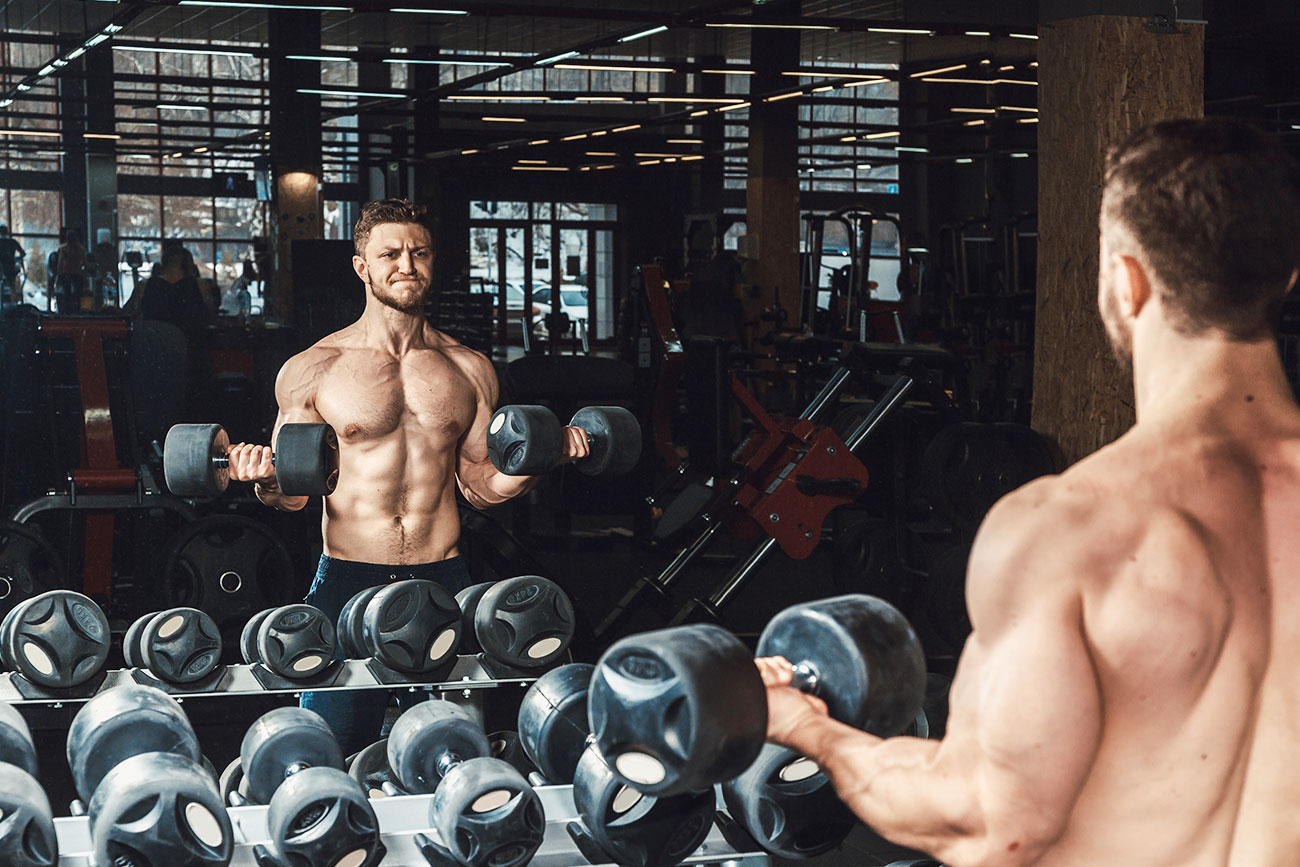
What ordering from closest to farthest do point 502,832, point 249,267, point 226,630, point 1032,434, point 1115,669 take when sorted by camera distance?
point 1115,669 < point 502,832 < point 1032,434 < point 226,630 < point 249,267

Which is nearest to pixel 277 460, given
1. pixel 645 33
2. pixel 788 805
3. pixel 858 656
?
pixel 788 805

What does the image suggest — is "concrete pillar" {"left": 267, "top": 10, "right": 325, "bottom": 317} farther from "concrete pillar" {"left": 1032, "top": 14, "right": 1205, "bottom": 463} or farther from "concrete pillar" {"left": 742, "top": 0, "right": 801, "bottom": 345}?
"concrete pillar" {"left": 1032, "top": 14, "right": 1205, "bottom": 463}

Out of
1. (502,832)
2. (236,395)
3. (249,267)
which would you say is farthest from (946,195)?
(502,832)

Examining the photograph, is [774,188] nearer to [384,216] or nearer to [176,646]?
[384,216]

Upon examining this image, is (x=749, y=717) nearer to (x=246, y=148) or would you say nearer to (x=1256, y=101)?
(x=1256, y=101)

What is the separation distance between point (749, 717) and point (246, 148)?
51.9 feet

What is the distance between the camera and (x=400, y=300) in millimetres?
2934

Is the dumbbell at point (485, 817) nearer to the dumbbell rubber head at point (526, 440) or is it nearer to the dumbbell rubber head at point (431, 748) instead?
the dumbbell rubber head at point (431, 748)

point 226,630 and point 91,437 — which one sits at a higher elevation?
point 91,437

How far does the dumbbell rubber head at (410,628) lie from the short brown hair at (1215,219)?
4.67 ft

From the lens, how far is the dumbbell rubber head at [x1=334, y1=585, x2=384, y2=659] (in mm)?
2354

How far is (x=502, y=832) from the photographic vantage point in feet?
6.11

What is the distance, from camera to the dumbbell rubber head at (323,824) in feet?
5.93

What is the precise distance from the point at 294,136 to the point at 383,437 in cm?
914
